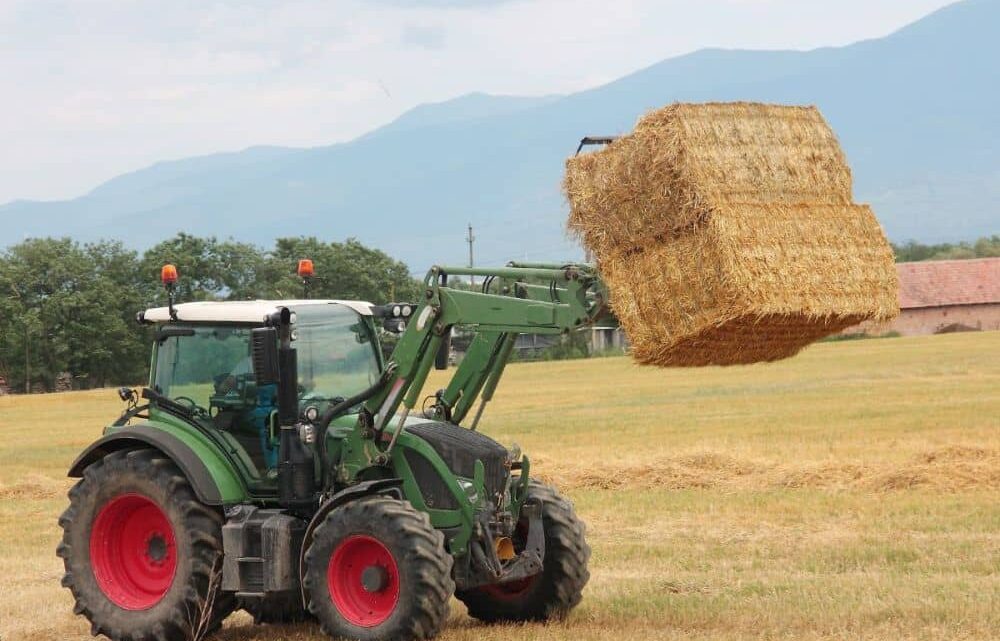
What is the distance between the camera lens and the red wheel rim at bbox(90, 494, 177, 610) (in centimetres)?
1052

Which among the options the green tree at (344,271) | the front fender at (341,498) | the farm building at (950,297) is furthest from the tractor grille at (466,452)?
the farm building at (950,297)

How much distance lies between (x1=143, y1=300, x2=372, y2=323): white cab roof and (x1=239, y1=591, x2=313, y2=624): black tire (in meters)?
2.03

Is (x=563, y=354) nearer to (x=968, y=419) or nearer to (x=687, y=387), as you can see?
(x=687, y=387)

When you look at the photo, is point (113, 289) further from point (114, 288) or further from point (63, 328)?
point (63, 328)

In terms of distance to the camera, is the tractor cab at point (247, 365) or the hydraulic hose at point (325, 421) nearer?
the hydraulic hose at point (325, 421)

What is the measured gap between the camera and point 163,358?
35.6ft

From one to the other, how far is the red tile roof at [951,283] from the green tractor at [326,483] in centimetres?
8267

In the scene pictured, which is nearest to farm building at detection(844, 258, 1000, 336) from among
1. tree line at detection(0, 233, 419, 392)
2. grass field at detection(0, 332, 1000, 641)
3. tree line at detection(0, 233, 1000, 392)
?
tree line at detection(0, 233, 1000, 392)

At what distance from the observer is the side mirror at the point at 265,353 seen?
9.65m

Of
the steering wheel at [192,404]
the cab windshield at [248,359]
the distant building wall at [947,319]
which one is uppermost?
the distant building wall at [947,319]

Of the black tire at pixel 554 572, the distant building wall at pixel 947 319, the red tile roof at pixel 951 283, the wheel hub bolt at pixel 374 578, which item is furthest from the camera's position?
the red tile roof at pixel 951 283

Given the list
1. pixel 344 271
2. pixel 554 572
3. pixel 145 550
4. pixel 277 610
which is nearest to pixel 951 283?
pixel 344 271

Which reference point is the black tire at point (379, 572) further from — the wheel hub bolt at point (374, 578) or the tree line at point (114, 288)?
the tree line at point (114, 288)

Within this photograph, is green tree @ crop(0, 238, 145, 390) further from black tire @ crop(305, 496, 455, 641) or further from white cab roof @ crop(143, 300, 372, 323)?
black tire @ crop(305, 496, 455, 641)
